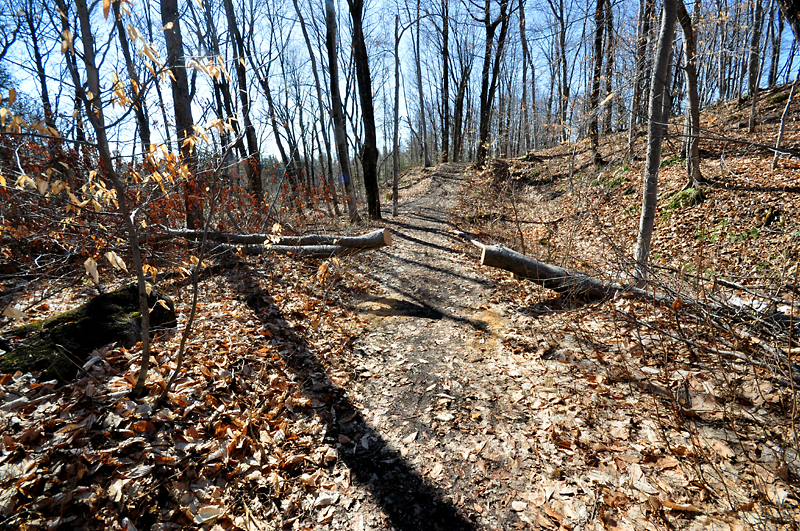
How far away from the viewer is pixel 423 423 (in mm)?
3322

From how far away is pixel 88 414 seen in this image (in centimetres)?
266

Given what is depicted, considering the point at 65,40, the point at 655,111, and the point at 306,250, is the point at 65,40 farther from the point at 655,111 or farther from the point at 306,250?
the point at 655,111

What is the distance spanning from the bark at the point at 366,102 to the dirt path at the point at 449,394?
18.1ft

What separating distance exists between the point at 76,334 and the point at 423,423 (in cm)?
368

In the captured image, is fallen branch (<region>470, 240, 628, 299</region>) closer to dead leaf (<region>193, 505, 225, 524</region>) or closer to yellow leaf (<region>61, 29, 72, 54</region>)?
dead leaf (<region>193, 505, 225, 524</region>)

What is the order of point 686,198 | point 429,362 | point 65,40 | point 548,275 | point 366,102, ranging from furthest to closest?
point 366,102
point 686,198
point 548,275
point 429,362
point 65,40

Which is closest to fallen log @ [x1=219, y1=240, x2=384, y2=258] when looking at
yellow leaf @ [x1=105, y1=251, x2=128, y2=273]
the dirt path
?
the dirt path

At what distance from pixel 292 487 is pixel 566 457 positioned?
2.27 m

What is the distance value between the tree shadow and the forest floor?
17mm

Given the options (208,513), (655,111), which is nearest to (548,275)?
(655,111)

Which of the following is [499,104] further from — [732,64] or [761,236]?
[761,236]

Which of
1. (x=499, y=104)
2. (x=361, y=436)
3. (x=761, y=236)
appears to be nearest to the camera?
(x=361, y=436)

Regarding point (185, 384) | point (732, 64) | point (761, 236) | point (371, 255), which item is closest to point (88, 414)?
point (185, 384)

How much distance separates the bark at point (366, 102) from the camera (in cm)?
1072
